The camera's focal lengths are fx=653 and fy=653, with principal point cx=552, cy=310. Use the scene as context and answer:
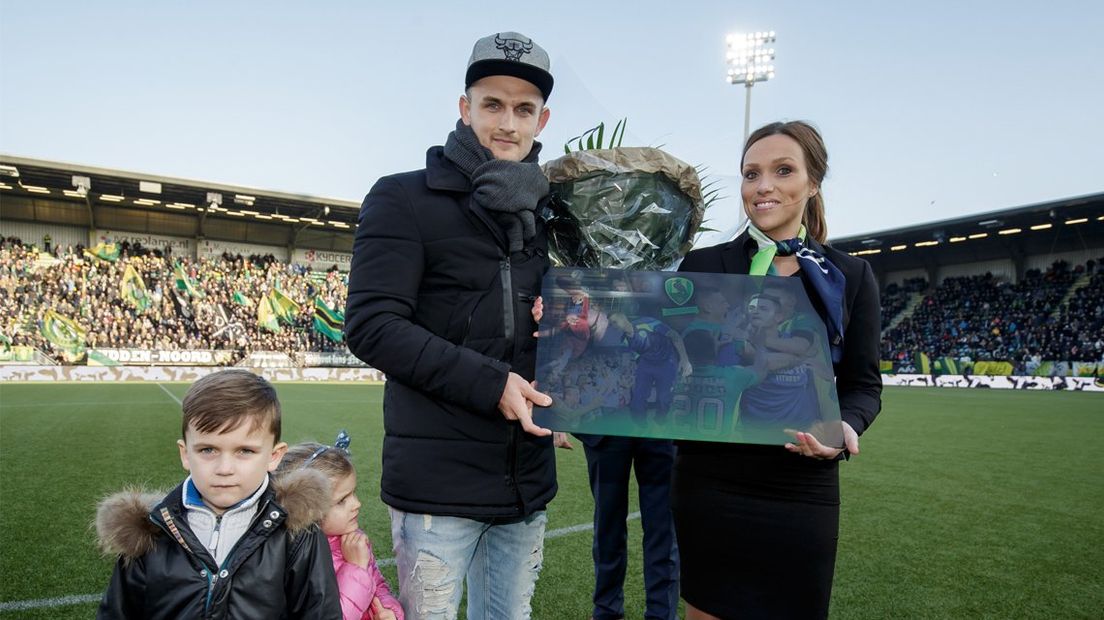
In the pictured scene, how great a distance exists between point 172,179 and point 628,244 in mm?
29785

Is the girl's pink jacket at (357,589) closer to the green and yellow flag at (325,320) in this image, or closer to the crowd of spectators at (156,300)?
the crowd of spectators at (156,300)

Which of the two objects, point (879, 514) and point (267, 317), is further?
point (267, 317)

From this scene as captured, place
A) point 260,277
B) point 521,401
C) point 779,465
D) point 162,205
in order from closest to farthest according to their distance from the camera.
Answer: point 521,401 < point 779,465 < point 162,205 < point 260,277

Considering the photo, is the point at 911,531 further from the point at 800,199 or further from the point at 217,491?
the point at 217,491

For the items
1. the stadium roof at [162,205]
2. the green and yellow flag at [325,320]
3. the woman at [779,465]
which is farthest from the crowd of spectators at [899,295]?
the woman at [779,465]

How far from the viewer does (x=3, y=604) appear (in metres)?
3.05

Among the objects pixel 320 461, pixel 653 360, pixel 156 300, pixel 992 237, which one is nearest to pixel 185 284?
pixel 156 300

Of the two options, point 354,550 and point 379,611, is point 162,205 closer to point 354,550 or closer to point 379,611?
point 354,550

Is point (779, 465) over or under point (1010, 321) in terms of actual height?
under

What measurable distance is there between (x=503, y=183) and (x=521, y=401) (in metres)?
0.49

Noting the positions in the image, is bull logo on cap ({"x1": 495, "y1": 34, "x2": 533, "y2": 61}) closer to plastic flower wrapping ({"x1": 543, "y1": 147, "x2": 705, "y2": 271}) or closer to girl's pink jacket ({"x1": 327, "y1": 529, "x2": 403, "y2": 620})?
plastic flower wrapping ({"x1": 543, "y1": 147, "x2": 705, "y2": 271})

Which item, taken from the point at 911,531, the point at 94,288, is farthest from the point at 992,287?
the point at 94,288

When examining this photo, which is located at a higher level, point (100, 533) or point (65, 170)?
point (65, 170)

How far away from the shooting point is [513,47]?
157 cm
